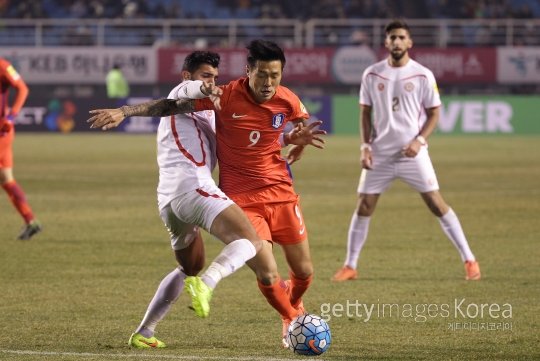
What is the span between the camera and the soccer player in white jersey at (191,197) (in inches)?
265

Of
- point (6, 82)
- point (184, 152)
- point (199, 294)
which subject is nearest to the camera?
point (199, 294)

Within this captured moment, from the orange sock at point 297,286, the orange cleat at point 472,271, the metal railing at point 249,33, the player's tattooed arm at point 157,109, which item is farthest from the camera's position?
the metal railing at point 249,33

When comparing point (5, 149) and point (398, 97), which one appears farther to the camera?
point (5, 149)

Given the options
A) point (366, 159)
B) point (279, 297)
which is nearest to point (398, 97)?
point (366, 159)

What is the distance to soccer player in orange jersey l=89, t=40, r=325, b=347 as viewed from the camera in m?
6.84

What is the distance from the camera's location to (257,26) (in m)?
37.7

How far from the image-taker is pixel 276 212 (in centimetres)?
725

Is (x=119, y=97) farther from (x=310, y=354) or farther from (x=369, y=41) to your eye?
(x=310, y=354)

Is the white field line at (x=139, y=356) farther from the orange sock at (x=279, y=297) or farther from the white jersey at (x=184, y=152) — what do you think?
the white jersey at (x=184, y=152)

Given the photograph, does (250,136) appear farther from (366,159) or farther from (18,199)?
(18,199)

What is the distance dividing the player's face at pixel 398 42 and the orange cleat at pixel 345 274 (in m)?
1.97

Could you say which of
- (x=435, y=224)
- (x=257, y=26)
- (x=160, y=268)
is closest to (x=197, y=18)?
(x=257, y=26)

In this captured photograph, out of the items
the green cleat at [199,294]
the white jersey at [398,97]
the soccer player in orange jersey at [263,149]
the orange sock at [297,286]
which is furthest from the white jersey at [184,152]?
the white jersey at [398,97]

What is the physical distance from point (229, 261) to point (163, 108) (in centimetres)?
115
